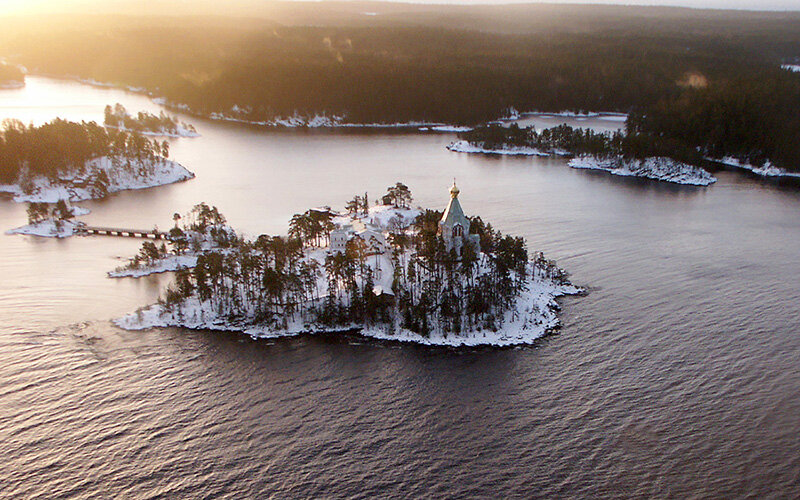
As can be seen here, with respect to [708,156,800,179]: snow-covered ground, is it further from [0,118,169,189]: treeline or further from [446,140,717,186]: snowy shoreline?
[0,118,169,189]: treeline

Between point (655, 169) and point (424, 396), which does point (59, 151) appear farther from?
point (655, 169)

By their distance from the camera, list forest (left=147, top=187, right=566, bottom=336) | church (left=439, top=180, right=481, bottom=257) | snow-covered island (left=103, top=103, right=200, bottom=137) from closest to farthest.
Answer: forest (left=147, top=187, right=566, bottom=336) < church (left=439, top=180, right=481, bottom=257) < snow-covered island (left=103, top=103, right=200, bottom=137)

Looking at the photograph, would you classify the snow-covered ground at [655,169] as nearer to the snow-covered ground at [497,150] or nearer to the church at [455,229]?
the snow-covered ground at [497,150]

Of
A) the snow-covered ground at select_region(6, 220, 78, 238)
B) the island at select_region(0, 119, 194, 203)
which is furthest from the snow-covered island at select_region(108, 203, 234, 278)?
the island at select_region(0, 119, 194, 203)

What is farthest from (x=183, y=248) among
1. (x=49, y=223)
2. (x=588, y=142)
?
(x=588, y=142)

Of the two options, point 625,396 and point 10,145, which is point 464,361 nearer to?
point 625,396

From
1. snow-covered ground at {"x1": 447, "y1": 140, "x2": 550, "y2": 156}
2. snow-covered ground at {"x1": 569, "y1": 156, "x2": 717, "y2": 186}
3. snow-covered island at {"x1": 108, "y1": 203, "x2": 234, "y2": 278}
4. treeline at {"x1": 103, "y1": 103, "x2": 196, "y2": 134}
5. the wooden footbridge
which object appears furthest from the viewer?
treeline at {"x1": 103, "y1": 103, "x2": 196, "y2": 134}

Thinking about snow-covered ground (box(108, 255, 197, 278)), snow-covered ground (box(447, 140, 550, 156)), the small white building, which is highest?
snow-covered ground (box(447, 140, 550, 156))
